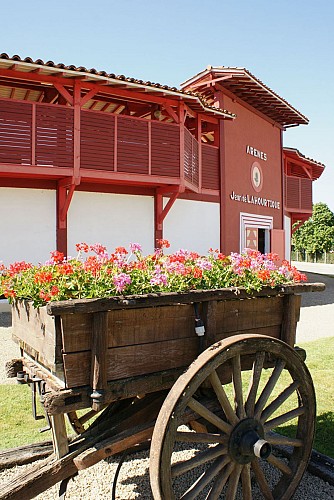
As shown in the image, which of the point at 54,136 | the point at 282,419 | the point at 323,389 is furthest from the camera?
the point at 54,136

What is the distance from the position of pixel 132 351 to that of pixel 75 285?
0.46 metres

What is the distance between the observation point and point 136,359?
235cm

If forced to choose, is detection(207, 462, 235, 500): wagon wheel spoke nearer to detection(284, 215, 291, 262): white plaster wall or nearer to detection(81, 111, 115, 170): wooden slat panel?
detection(81, 111, 115, 170): wooden slat panel

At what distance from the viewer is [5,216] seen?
11.2 m

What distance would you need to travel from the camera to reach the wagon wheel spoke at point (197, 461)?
223 cm

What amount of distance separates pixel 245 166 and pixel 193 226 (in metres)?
3.64

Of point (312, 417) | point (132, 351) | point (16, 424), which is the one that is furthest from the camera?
point (16, 424)

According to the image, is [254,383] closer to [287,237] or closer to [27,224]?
[27,224]

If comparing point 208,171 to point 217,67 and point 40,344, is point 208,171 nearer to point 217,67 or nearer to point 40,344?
point 217,67

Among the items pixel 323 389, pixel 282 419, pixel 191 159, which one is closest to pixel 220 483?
pixel 282 419

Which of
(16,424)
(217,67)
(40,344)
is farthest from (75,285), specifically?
(217,67)

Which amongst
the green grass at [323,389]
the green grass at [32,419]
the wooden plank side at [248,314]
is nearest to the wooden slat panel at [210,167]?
the green grass at [323,389]

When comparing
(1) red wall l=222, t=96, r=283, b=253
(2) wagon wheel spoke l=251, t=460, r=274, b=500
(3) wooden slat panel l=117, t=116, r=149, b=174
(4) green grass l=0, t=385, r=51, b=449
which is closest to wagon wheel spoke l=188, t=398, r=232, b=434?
(2) wagon wheel spoke l=251, t=460, r=274, b=500

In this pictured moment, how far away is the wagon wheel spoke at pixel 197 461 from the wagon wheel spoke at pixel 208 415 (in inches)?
4.0
